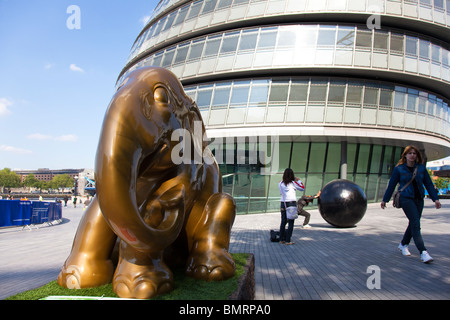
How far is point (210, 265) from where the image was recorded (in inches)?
103

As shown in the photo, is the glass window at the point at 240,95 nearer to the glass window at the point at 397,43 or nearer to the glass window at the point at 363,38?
the glass window at the point at 363,38

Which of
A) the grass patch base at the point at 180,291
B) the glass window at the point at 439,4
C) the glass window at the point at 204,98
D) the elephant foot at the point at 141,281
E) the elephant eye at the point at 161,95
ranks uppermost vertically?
the glass window at the point at 439,4

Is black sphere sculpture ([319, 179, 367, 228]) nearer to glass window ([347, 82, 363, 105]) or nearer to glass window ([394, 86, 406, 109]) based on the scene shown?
glass window ([347, 82, 363, 105])

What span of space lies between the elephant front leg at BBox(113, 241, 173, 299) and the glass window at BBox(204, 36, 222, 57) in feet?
62.0

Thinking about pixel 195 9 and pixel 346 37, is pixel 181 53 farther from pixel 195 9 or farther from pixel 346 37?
pixel 346 37

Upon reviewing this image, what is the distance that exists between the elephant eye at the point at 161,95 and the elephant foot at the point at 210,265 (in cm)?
137

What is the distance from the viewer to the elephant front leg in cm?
213

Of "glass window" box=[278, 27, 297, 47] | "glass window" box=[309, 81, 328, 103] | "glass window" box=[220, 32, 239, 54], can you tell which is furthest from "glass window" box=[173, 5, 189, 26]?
"glass window" box=[309, 81, 328, 103]

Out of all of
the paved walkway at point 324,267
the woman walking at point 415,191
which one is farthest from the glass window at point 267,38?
the woman walking at point 415,191

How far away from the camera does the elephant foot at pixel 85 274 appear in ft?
7.84

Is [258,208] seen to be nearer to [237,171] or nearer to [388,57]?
[237,171]

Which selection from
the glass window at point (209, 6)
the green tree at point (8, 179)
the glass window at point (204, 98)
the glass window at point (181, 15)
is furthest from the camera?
the green tree at point (8, 179)
